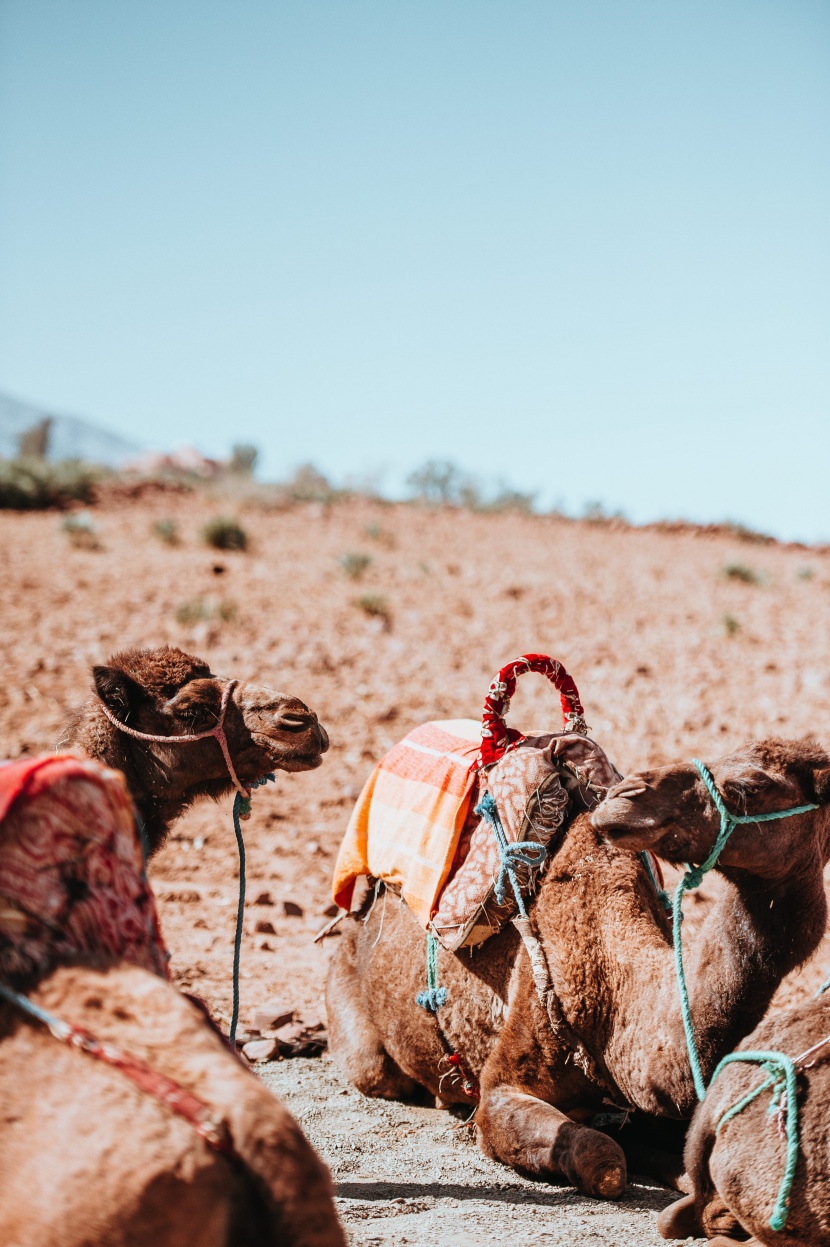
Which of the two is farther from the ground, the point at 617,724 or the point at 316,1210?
the point at 617,724

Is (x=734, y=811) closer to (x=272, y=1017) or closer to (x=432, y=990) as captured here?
(x=432, y=990)

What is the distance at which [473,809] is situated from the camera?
5770mm

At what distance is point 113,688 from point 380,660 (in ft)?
31.4

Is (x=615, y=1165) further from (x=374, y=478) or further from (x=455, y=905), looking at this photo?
(x=374, y=478)

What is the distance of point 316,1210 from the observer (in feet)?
7.62

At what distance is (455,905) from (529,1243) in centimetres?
161

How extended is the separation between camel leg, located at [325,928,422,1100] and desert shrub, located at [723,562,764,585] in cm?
1506

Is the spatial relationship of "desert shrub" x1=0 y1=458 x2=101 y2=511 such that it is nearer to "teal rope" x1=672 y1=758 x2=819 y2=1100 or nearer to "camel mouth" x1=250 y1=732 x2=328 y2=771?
"camel mouth" x1=250 y1=732 x2=328 y2=771

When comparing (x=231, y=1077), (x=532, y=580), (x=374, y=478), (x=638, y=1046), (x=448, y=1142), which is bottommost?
(x=448, y=1142)

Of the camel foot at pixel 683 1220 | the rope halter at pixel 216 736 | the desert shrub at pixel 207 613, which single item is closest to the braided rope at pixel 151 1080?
the camel foot at pixel 683 1220

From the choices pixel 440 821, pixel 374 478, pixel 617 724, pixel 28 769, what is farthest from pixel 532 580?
pixel 374 478

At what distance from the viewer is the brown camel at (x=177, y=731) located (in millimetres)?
5277

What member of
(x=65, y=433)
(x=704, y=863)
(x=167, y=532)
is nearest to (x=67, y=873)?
(x=704, y=863)

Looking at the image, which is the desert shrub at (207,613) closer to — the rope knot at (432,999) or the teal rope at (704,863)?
the rope knot at (432,999)
